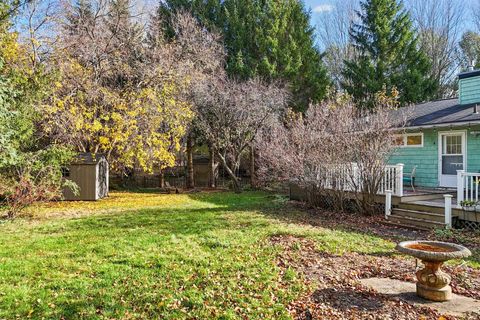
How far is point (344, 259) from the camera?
6.10m

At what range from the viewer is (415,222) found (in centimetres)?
927

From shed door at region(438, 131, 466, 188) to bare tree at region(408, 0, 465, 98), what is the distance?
54.7 feet

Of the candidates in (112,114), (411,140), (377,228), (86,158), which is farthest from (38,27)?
(411,140)

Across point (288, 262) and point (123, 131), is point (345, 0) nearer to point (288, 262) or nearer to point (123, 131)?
point (123, 131)

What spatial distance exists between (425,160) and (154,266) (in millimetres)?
11110

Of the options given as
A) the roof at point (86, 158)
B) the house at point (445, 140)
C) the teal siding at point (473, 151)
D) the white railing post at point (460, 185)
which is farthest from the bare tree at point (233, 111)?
the white railing post at point (460, 185)

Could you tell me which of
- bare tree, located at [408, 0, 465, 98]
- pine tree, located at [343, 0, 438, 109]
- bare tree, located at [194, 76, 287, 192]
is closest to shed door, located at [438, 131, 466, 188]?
bare tree, located at [194, 76, 287, 192]

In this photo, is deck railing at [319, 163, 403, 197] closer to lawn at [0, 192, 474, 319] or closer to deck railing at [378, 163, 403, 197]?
deck railing at [378, 163, 403, 197]

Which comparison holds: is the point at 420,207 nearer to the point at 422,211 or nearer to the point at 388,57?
the point at 422,211

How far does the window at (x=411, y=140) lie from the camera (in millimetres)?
13284

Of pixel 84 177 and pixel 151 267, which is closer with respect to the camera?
pixel 151 267

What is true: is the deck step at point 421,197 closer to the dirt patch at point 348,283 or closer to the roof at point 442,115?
the roof at point 442,115

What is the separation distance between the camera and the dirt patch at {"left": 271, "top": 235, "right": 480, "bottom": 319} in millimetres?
4109

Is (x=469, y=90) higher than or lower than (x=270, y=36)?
lower
